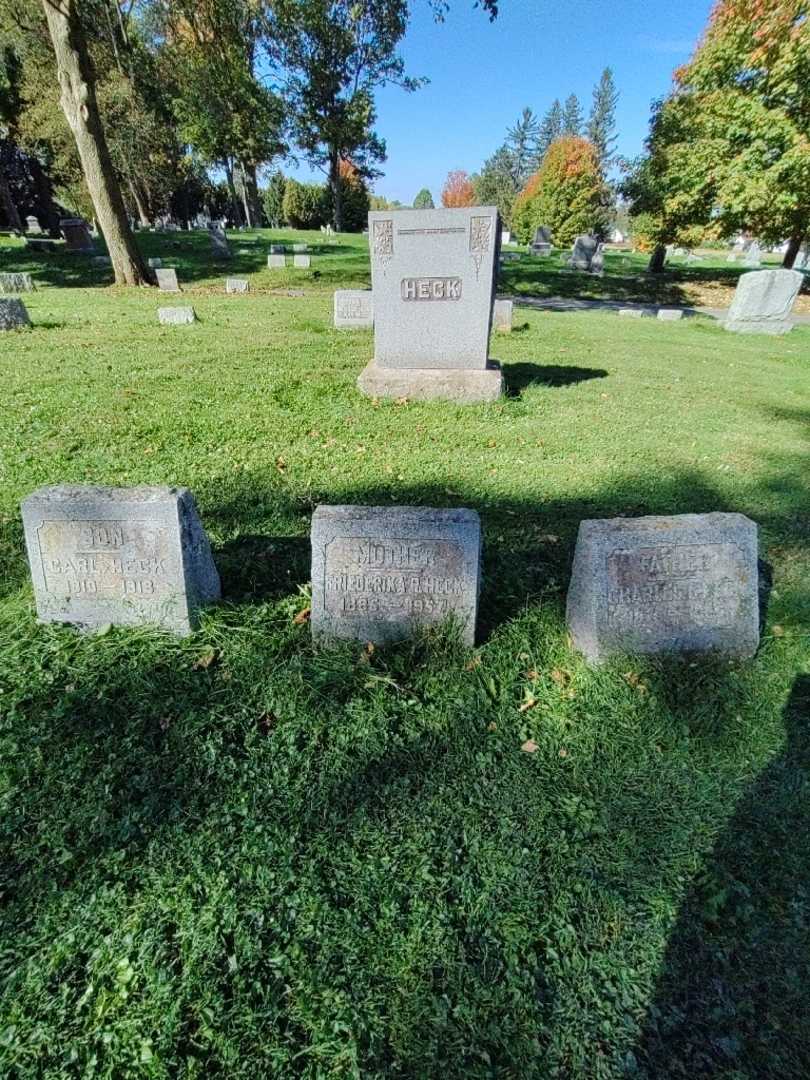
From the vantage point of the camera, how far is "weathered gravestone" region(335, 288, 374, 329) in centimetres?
1042

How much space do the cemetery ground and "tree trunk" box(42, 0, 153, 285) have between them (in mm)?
12298

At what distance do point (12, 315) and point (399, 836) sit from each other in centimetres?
1075

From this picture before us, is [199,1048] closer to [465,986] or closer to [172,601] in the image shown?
[465,986]

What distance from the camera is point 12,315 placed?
29.9ft

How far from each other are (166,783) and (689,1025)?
5.77 feet

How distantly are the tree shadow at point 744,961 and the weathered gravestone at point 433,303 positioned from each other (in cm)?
510

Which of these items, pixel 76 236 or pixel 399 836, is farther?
pixel 76 236

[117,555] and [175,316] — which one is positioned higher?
[117,555]

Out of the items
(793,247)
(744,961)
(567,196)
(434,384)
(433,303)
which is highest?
(567,196)

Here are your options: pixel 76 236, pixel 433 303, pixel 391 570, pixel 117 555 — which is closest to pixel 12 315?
pixel 433 303

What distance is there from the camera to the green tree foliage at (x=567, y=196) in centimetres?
3509

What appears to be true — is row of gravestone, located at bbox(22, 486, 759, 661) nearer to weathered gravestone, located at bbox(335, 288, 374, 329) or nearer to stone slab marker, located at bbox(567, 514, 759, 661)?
stone slab marker, located at bbox(567, 514, 759, 661)

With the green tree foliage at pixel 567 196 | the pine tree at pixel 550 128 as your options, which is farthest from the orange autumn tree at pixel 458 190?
the green tree foliage at pixel 567 196

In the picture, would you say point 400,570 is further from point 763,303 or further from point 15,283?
point 15,283
